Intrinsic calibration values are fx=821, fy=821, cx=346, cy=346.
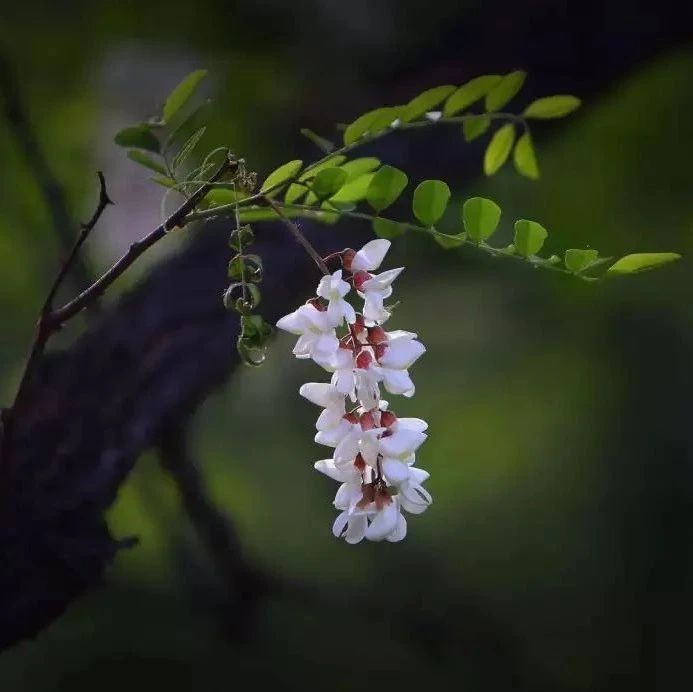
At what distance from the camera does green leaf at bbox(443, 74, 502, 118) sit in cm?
75

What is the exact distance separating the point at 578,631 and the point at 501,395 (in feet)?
1.05

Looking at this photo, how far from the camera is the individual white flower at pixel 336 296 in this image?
0.56 metres

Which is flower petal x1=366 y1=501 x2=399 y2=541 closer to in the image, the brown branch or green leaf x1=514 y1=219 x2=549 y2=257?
green leaf x1=514 y1=219 x2=549 y2=257

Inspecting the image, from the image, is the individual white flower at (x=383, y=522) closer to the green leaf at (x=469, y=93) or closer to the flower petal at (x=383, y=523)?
the flower petal at (x=383, y=523)

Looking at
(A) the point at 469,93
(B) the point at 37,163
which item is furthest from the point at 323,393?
(B) the point at 37,163

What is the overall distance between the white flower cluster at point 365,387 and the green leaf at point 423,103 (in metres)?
0.17

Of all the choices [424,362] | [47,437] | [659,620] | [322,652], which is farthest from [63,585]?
[659,620]

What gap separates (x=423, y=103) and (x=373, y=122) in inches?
2.2

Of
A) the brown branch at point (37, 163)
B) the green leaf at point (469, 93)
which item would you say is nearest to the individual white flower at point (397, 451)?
the green leaf at point (469, 93)

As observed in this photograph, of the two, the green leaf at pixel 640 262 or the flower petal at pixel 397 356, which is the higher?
the green leaf at pixel 640 262

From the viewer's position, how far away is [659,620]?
107cm

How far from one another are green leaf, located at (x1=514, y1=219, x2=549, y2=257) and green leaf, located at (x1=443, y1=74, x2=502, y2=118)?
157 mm

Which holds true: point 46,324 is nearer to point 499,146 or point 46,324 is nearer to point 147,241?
point 147,241

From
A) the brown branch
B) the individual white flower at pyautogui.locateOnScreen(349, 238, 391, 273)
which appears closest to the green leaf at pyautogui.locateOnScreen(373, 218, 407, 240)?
the individual white flower at pyautogui.locateOnScreen(349, 238, 391, 273)
